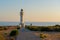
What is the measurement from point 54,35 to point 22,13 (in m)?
4.86

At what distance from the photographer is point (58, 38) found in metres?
19.1

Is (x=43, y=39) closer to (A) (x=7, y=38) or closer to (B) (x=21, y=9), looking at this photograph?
(A) (x=7, y=38)

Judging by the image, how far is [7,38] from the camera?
1778cm

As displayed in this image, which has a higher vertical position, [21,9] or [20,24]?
[21,9]

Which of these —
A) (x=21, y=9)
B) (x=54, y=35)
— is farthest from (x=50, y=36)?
(x=21, y=9)

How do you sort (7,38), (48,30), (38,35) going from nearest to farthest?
(7,38)
(38,35)
(48,30)

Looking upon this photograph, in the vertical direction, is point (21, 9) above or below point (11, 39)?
above

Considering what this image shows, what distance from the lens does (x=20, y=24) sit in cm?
2316

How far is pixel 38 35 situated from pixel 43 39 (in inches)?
46.2

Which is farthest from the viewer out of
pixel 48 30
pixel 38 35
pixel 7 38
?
pixel 48 30

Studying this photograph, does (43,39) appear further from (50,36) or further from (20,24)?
(20,24)

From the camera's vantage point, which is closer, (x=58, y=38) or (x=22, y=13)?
(x=58, y=38)

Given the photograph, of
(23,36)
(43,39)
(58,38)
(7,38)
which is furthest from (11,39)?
(58,38)

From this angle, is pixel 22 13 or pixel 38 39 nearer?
pixel 38 39
